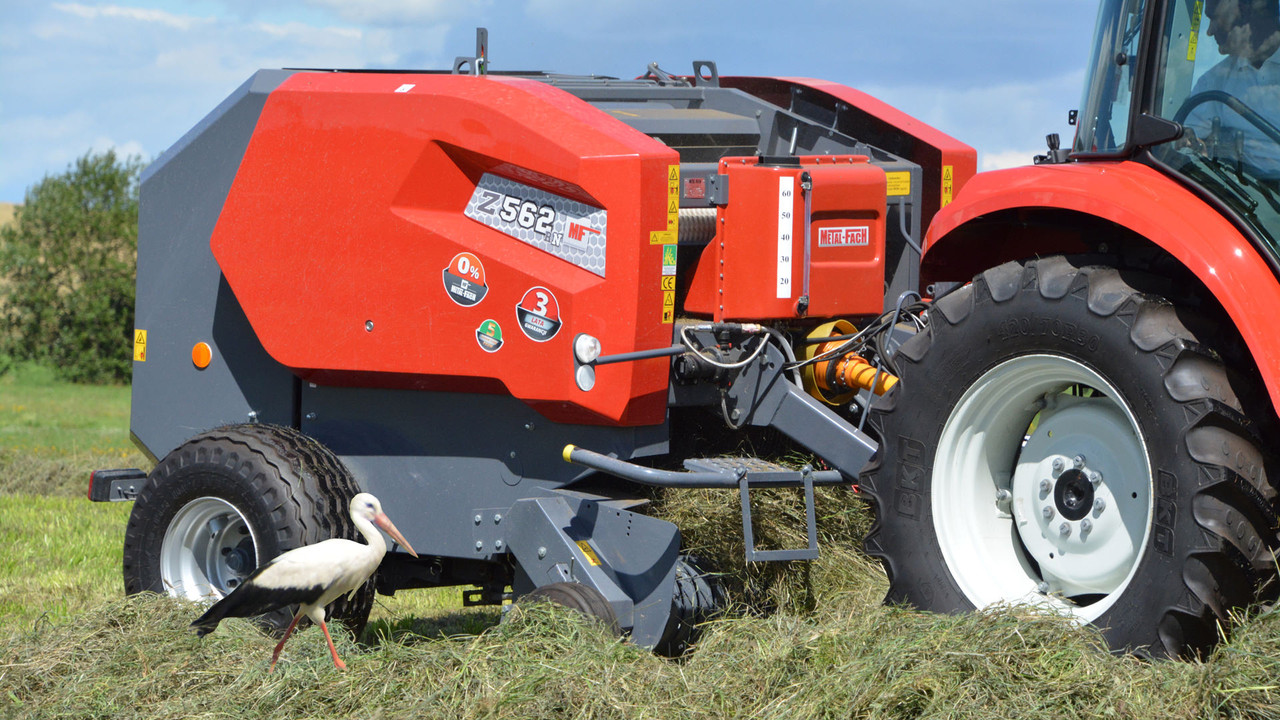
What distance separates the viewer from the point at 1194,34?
139 inches

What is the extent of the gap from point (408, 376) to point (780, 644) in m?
1.81

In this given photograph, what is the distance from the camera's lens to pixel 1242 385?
317cm

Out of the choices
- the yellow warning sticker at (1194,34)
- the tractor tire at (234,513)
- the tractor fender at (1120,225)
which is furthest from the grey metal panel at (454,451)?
the yellow warning sticker at (1194,34)

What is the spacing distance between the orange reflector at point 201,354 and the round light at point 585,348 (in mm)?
1856

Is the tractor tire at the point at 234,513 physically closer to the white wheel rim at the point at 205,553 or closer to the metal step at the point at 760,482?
the white wheel rim at the point at 205,553

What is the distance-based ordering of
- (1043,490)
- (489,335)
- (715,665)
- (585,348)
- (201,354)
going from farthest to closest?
(201,354)
(489,335)
(585,348)
(715,665)
(1043,490)

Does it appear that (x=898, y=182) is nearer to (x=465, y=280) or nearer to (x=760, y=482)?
(x=760, y=482)

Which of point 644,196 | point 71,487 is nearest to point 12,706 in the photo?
point 644,196

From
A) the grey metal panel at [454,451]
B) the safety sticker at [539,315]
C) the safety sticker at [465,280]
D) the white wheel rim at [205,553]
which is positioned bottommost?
the white wheel rim at [205,553]

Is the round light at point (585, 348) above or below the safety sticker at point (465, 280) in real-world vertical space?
below

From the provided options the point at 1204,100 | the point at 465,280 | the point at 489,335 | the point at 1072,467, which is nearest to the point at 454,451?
the point at 489,335

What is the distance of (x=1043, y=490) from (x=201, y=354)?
342cm

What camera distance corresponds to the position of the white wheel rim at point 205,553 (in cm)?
486

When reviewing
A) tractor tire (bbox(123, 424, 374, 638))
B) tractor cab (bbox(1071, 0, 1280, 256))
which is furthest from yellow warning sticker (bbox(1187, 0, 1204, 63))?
tractor tire (bbox(123, 424, 374, 638))
